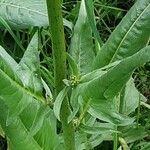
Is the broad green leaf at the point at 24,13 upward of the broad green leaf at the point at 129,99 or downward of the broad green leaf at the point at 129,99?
upward

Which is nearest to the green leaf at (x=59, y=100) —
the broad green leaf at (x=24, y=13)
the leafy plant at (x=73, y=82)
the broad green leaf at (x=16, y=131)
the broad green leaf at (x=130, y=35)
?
the leafy plant at (x=73, y=82)

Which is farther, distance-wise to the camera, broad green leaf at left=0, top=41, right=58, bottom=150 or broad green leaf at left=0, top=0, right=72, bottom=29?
broad green leaf at left=0, top=0, right=72, bottom=29

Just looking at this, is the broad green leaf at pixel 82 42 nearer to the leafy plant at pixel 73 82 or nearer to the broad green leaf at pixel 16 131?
the leafy plant at pixel 73 82

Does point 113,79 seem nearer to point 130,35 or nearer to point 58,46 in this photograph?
point 58,46

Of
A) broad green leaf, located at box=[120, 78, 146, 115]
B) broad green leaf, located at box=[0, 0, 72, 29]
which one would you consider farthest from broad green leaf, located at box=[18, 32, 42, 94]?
broad green leaf, located at box=[120, 78, 146, 115]

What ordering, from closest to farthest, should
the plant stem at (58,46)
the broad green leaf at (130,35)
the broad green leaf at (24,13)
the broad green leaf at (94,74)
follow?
the plant stem at (58,46), the broad green leaf at (94,74), the broad green leaf at (130,35), the broad green leaf at (24,13)

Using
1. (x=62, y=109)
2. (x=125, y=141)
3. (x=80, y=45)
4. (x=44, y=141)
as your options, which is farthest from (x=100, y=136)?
(x=62, y=109)

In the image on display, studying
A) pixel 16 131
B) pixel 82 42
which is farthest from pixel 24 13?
pixel 16 131

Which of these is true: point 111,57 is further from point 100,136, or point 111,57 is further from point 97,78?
point 100,136

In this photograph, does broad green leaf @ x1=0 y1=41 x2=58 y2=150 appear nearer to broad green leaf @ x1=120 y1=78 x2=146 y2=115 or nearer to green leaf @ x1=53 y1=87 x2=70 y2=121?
green leaf @ x1=53 y1=87 x2=70 y2=121
